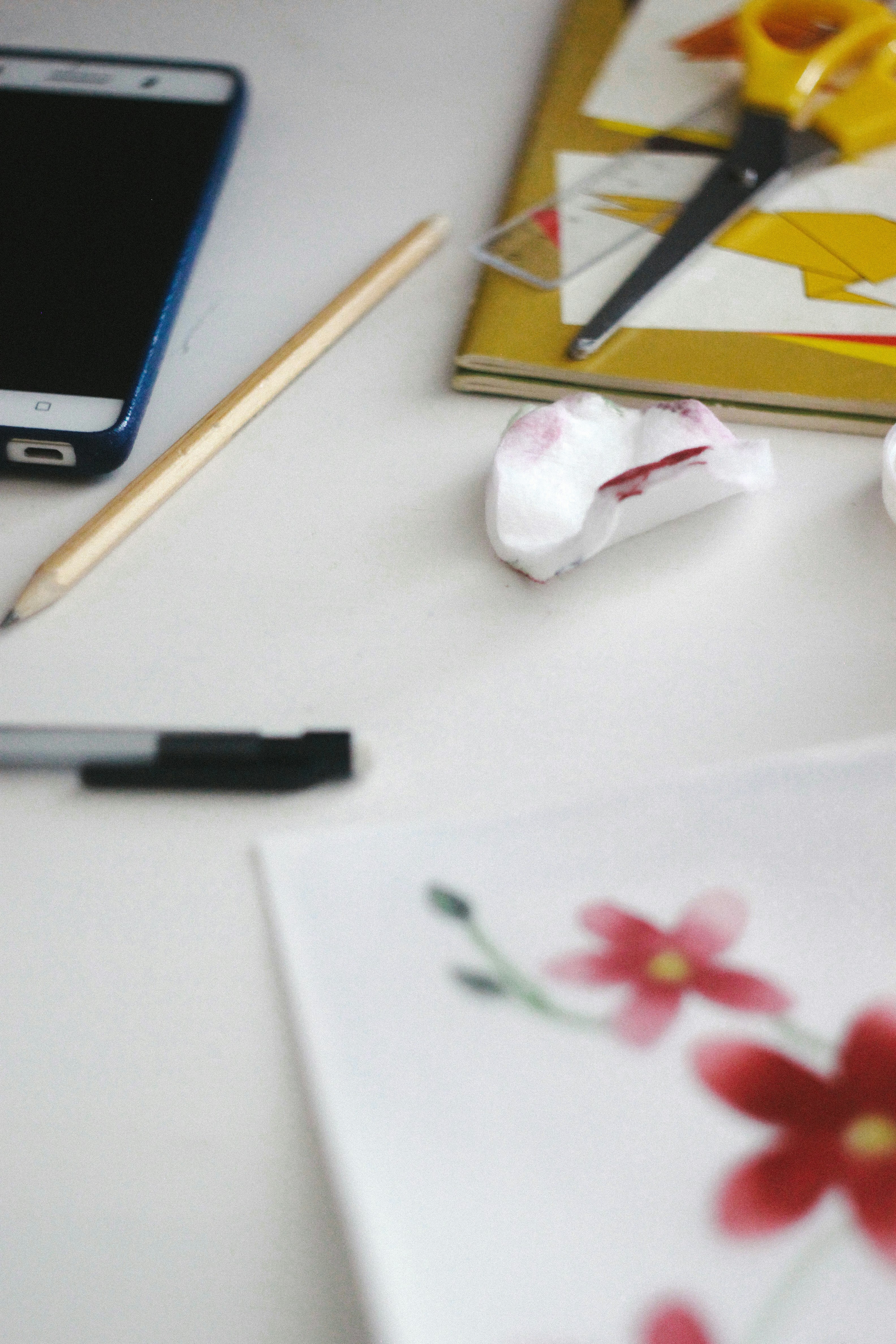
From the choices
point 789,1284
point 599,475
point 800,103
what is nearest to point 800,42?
point 800,103

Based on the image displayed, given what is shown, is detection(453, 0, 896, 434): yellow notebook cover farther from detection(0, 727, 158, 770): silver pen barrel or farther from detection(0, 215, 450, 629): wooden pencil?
detection(0, 727, 158, 770): silver pen barrel

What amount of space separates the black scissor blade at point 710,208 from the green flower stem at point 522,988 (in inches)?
8.8

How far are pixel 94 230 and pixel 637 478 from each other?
0.81ft

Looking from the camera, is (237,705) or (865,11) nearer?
(237,705)

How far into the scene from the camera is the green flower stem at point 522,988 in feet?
0.84

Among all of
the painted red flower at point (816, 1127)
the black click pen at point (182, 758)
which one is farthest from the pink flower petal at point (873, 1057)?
the black click pen at point (182, 758)

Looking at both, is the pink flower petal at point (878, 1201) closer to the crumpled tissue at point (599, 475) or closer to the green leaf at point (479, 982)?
the green leaf at point (479, 982)

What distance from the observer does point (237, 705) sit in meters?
0.32

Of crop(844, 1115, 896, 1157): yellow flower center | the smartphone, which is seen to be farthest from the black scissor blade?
crop(844, 1115, 896, 1157): yellow flower center

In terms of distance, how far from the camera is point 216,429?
1.25 ft

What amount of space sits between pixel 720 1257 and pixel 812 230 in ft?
1.28

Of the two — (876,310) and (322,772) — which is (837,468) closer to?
(876,310)

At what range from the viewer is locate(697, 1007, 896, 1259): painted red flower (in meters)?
0.23

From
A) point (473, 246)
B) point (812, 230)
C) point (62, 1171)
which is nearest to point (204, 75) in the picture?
point (473, 246)
